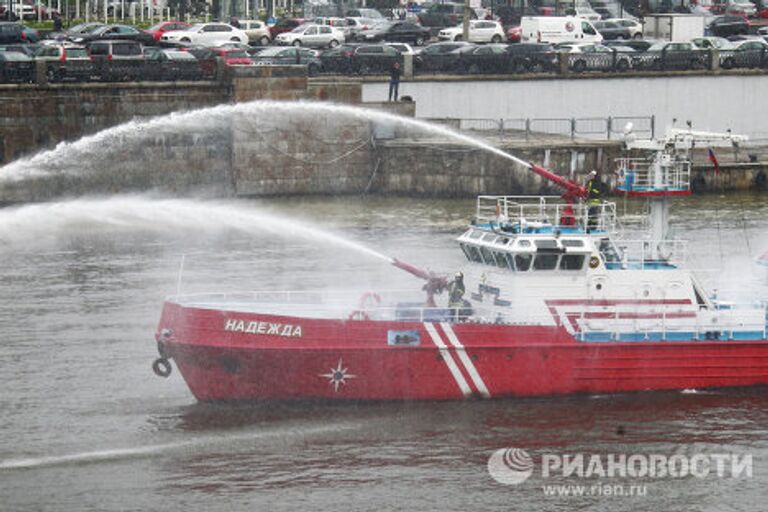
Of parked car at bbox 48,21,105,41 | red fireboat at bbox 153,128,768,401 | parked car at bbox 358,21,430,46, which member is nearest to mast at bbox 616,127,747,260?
red fireboat at bbox 153,128,768,401

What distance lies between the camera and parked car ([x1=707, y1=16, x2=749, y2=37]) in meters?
78.4

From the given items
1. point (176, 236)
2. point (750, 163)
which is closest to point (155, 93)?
point (176, 236)

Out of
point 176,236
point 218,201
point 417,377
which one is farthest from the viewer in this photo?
point 218,201

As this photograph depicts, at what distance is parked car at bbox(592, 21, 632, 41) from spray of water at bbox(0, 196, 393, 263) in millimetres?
28273

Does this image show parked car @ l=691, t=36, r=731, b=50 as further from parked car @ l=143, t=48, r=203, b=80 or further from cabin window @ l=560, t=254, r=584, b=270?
cabin window @ l=560, t=254, r=584, b=270

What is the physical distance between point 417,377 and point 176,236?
19624 millimetres

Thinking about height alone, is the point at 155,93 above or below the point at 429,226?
above

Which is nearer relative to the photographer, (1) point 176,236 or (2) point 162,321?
(2) point 162,321

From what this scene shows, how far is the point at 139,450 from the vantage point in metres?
27.0

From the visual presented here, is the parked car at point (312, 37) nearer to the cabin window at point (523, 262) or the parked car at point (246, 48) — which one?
the parked car at point (246, 48)

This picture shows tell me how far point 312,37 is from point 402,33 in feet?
19.8

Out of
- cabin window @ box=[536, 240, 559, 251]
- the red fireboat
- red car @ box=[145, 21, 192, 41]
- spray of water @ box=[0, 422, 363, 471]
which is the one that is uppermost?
red car @ box=[145, 21, 192, 41]

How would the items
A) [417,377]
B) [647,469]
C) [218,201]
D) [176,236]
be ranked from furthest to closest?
[218,201] → [176,236] → [417,377] → [647,469]

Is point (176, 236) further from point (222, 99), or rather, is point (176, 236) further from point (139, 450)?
point (139, 450)
